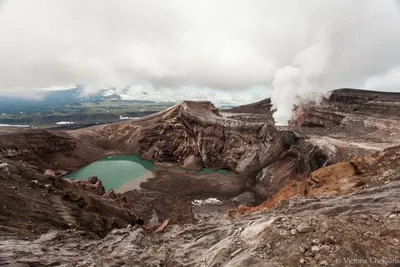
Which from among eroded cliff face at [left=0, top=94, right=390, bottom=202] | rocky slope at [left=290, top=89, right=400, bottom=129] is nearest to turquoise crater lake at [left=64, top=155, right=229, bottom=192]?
eroded cliff face at [left=0, top=94, right=390, bottom=202]

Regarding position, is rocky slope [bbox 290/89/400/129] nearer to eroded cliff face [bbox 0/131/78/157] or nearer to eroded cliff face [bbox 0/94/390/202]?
eroded cliff face [bbox 0/94/390/202]

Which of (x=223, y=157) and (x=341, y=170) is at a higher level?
(x=341, y=170)

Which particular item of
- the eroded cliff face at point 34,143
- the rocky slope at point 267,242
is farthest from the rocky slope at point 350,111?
the eroded cliff face at point 34,143

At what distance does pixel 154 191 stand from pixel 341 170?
2969 centimetres

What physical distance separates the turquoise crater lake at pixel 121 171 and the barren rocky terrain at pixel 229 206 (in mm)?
2897

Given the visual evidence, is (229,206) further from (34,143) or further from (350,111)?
(350,111)

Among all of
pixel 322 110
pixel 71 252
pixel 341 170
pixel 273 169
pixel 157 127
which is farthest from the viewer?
pixel 322 110

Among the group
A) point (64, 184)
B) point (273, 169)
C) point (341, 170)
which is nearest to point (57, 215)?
point (64, 184)

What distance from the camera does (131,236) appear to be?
14281mm

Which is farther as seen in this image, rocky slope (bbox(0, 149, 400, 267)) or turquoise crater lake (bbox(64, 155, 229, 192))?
turquoise crater lake (bbox(64, 155, 229, 192))

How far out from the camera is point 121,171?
5962 centimetres

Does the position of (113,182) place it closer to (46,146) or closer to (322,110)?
(46,146)

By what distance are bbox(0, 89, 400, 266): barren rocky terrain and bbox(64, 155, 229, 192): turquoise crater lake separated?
2.90 metres

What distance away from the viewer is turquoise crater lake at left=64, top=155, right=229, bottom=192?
50250 mm
